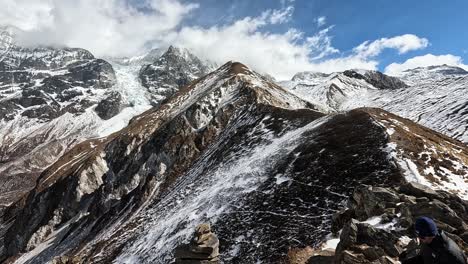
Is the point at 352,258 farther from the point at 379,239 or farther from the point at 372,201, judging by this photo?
the point at 372,201

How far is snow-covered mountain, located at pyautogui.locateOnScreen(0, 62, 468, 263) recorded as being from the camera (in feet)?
104

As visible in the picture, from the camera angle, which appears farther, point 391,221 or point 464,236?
point 391,221

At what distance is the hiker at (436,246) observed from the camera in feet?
37.2

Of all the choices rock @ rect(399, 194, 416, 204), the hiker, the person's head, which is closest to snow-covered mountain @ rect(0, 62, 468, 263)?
rock @ rect(399, 194, 416, 204)

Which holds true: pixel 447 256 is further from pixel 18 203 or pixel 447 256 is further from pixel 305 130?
pixel 18 203

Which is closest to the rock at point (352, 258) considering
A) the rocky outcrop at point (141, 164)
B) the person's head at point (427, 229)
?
the person's head at point (427, 229)

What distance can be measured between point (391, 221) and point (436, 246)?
38.1ft

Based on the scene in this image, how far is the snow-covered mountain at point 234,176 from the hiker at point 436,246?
15255 millimetres

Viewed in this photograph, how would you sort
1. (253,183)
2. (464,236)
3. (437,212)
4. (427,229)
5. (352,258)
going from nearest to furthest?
(427,229)
(352,258)
(464,236)
(437,212)
(253,183)

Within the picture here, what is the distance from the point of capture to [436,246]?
37.7 feet

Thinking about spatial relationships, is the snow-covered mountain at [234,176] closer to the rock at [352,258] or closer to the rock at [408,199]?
the rock at [408,199]

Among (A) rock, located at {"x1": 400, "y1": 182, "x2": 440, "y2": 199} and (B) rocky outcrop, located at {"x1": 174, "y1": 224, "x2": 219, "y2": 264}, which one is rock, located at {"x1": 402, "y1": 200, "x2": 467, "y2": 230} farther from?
(B) rocky outcrop, located at {"x1": 174, "y1": 224, "x2": 219, "y2": 264}

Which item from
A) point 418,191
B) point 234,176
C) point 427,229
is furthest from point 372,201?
point 234,176

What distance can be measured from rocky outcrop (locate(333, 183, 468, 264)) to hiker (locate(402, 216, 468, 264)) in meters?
6.11
